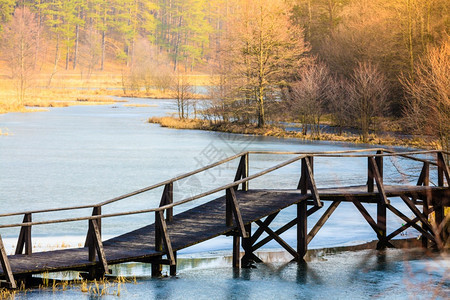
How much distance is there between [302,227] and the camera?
1466 centimetres

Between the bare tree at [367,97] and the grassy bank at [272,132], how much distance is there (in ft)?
3.39

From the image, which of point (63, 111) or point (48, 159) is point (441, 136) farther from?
point (63, 111)

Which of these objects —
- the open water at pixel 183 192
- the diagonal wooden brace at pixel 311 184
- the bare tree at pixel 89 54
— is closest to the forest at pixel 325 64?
the open water at pixel 183 192

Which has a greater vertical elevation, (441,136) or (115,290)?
(441,136)

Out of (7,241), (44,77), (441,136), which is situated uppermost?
(44,77)

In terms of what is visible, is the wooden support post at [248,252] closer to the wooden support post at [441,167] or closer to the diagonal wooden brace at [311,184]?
the diagonal wooden brace at [311,184]

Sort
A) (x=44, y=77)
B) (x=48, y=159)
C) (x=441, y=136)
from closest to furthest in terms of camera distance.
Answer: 1. (x=441, y=136)
2. (x=48, y=159)
3. (x=44, y=77)

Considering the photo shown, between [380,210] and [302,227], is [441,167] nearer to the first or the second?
[380,210]

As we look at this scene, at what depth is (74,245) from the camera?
17.5 meters

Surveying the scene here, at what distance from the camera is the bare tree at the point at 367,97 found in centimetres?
4881

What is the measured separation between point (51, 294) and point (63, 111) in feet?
211

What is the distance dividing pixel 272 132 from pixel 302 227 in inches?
1624

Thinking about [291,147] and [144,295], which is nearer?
[144,295]

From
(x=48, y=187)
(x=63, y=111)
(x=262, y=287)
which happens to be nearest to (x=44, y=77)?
(x=63, y=111)
